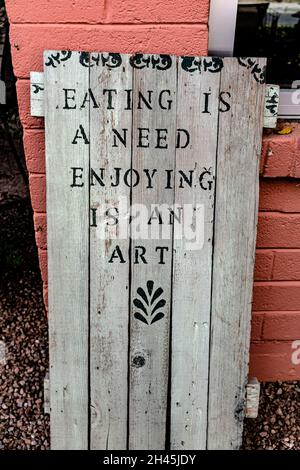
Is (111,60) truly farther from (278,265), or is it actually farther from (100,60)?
(278,265)

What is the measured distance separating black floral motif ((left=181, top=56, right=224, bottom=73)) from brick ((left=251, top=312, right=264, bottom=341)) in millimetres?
989

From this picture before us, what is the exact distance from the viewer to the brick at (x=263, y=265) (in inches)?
85.1

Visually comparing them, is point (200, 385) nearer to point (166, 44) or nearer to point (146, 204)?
point (146, 204)

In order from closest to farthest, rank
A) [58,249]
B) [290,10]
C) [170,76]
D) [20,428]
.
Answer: [170,76]
[58,249]
[20,428]
[290,10]

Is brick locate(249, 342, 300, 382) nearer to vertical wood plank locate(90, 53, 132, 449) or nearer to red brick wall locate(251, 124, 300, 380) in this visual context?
red brick wall locate(251, 124, 300, 380)

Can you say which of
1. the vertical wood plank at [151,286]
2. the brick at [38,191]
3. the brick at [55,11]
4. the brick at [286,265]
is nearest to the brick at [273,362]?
the brick at [286,265]

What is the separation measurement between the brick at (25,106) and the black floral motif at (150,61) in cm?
36

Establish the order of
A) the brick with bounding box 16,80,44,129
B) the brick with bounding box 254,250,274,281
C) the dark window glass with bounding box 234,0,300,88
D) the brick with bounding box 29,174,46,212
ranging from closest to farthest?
the brick with bounding box 16,80,44,129
the brick with bounding box 29,174,46,212
the brick with bounding box 254,250,274,281
the dark window glass with bounding box 234,0,300,88

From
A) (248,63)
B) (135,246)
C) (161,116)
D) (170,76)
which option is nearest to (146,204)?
(135,246)

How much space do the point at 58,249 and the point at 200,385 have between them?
659mm

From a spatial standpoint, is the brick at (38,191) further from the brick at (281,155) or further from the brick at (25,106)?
the brick at (281,155)

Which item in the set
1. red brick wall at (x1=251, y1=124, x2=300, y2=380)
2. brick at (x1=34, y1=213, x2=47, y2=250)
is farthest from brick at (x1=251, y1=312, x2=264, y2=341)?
brick at (x1=34, y1=213, x2=47, y2=250)

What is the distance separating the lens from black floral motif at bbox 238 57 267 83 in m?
1.75

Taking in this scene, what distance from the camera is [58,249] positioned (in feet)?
6.11
